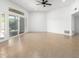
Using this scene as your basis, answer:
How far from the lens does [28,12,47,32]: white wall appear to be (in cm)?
1708

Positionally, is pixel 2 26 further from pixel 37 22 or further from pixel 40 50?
pixel 37 22

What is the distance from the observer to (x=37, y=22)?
17.2m

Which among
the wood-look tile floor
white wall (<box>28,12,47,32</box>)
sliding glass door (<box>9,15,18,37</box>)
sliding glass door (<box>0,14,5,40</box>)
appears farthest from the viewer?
white wall (<box>28,12,47,32</box>)

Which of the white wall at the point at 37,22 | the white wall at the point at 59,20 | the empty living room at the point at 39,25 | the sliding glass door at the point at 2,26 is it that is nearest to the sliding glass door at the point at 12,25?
the empty living room at the point at 39,25

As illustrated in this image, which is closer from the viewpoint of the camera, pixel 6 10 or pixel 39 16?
pixel 6 10

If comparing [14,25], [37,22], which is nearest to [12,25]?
[14,25]

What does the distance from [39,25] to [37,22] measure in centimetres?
62

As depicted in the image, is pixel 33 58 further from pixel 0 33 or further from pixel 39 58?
pixel 0 33

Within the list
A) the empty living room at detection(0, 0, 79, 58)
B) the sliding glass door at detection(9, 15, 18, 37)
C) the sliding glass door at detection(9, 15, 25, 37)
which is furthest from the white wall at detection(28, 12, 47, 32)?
the sliding glass door at detection(9, 15, 18, 37)

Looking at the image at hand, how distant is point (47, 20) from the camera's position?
655 inches

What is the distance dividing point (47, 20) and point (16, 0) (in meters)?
8.46

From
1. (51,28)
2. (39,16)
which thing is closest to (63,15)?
(51,28)

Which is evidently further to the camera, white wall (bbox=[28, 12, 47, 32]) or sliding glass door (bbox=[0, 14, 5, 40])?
white wall (bbox=[28, 12, 47, 32])

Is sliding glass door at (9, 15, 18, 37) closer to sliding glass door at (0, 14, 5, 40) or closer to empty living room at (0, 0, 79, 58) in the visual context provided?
empty living room at (0, 0, 79, 58)
